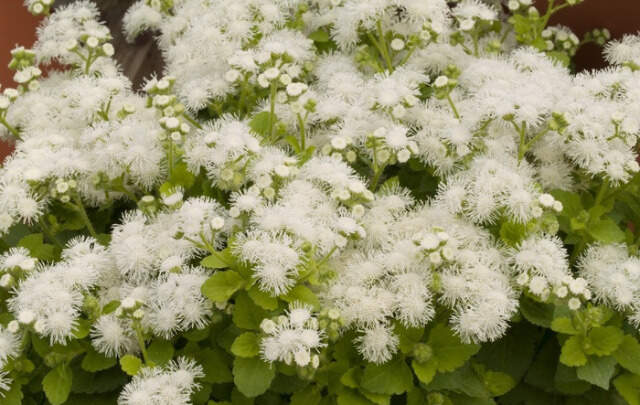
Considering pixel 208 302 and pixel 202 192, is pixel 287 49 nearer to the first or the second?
pixel 202 192

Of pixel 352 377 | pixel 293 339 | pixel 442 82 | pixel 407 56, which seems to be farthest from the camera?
pixel 407 56

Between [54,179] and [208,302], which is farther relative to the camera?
[54,179]

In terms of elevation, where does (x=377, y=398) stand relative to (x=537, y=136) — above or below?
below

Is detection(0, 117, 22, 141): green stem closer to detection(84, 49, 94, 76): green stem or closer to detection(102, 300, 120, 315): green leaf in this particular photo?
detection(84, 49, 94, 76): green stem

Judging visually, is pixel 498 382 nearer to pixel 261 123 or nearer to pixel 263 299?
pixel 263 299

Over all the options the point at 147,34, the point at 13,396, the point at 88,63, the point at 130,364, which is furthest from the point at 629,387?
the point at 147,34

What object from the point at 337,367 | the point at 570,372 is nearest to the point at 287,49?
the point at 337,367
